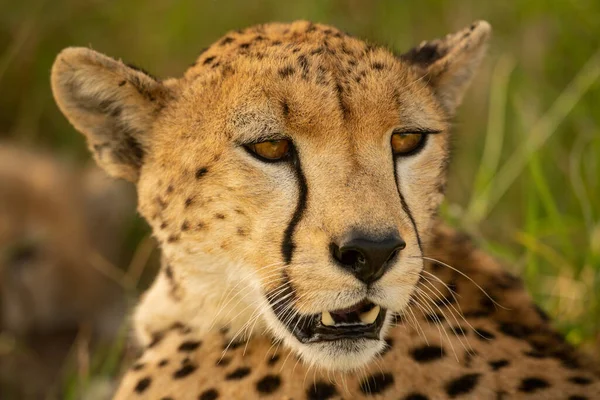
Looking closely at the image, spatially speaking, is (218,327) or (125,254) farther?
(125,254)

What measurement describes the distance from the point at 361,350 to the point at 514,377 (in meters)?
0.37

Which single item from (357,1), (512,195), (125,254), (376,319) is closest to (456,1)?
(357,1)

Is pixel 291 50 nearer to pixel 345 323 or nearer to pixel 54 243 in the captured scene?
pixel 345 323

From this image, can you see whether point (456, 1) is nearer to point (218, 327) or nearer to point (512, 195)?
point (512, 195)

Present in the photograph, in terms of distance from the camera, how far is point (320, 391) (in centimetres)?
192

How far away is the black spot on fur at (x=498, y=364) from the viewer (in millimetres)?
1960

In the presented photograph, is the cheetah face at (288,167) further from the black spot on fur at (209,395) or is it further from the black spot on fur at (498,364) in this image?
the black spot on fur at (498,364)

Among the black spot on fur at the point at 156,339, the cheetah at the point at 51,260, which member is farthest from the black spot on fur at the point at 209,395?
the cheetah at the point at 51,260

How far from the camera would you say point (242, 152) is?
1.92 meters

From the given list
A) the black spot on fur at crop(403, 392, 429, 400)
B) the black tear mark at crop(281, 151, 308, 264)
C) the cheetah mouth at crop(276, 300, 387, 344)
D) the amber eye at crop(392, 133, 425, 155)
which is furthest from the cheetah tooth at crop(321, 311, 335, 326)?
the amber eye at crop(392, 133, 425, 155)

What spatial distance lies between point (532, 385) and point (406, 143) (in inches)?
22.4

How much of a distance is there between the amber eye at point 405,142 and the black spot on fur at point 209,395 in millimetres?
640

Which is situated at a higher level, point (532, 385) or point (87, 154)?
point (532, 385)

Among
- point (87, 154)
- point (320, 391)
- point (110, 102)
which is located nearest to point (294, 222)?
point (320, 391)
